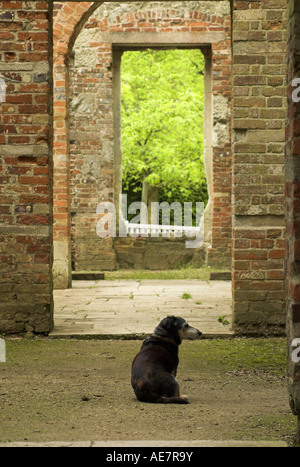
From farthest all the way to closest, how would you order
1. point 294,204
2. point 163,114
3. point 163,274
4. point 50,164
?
point 163,114
point 163,274
point 50,164
point 294,204

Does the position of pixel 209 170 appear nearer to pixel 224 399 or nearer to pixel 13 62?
pixel 13 62

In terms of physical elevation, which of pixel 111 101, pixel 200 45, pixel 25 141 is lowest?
pixel 25 141

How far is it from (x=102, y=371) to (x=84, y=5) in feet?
23.8

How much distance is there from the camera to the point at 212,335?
24.0ft

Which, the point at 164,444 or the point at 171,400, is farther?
the point at 171,400

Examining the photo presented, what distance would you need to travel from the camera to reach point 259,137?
740cm

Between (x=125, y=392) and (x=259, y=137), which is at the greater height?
(x=259, y=137)

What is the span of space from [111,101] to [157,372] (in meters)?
10.5

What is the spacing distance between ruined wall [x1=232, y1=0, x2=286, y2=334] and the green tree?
50.6 feet

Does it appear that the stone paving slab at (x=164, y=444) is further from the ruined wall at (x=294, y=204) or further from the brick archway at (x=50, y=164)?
the brick archway at (x=50, y=164)

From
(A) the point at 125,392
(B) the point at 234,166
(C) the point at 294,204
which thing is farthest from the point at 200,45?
(C) the point at 294,204

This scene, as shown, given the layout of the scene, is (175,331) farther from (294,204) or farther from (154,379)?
(294,204)

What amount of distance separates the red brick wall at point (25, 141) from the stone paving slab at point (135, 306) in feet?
3.17

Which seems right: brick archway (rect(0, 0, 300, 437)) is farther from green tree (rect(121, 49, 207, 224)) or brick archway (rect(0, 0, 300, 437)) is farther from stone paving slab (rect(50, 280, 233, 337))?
green tree (rect(121, 49, 207, 224))
